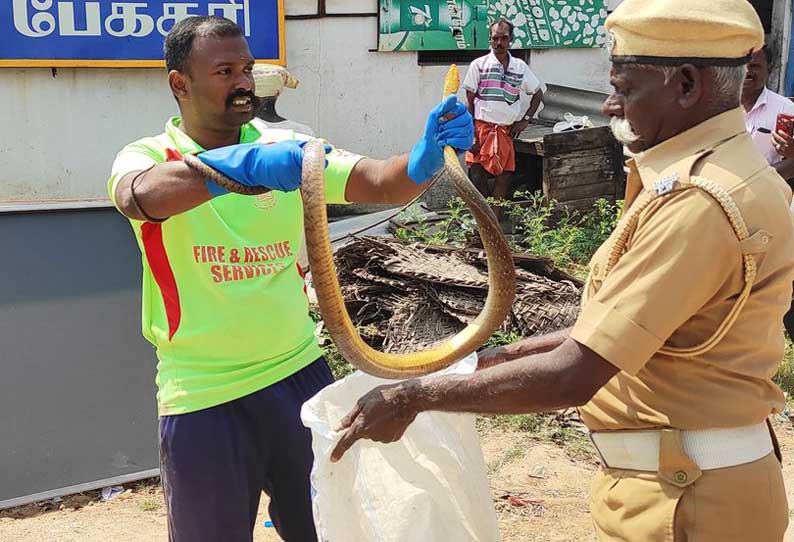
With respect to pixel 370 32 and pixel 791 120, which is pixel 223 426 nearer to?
pixel 791 120

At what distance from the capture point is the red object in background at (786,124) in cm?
445

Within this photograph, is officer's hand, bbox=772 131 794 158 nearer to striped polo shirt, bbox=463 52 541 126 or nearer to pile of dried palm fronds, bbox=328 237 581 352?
pile of dried palm fronds, bbox=328 237 581 352

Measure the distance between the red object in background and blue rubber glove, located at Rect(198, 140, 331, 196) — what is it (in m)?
3.14

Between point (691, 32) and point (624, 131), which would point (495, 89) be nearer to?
point (624, 131)

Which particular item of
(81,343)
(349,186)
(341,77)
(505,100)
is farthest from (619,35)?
(341,77)

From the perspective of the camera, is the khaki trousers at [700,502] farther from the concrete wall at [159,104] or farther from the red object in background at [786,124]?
the concrete wall at [159,104]

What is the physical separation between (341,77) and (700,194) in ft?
23.9

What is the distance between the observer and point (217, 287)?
2.35m

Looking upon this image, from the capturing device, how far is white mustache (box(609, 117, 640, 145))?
1777 mm

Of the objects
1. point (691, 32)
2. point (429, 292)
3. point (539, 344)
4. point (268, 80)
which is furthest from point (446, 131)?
point (268, 80)

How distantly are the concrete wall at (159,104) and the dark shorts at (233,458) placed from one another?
5.90 meters

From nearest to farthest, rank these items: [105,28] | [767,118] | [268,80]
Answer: [767,118]
[268,80]
[105,28]

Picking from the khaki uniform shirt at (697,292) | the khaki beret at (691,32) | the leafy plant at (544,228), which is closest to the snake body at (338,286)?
the khaki uniform shirt at (697,292)

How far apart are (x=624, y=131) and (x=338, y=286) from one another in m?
0.67
